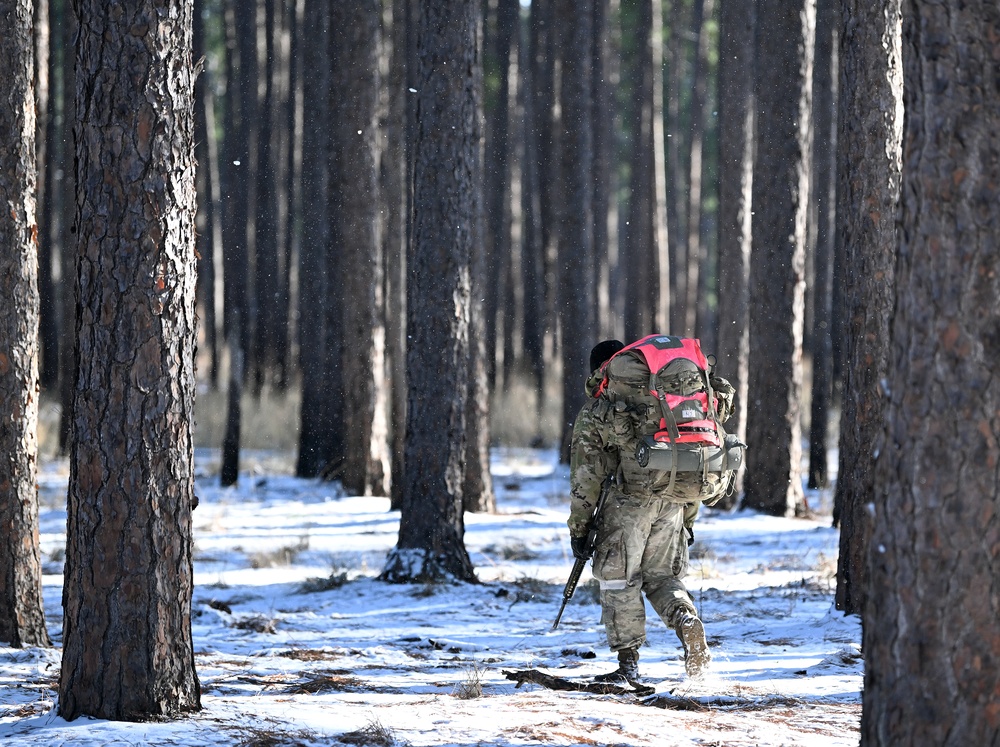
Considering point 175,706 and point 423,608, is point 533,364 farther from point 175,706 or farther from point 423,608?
point 175,706

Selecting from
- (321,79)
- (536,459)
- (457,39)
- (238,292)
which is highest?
(321,79)

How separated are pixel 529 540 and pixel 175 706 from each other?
6486 millimetres

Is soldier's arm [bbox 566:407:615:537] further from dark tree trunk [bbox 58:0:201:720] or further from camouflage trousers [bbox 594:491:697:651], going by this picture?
dark tree trunk [bbox 58:0:201:720]

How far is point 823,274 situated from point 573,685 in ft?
42.8

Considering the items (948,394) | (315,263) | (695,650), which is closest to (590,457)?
(695,650)

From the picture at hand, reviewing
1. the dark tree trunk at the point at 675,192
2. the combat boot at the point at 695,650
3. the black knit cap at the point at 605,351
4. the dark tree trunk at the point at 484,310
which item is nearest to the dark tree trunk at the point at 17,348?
the black knit cap at the point at 605,351

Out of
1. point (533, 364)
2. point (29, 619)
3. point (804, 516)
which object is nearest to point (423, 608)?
point (29, 619)

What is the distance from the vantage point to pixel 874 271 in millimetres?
7203

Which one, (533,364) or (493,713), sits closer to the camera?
(493,713)

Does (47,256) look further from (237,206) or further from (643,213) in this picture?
(643,213)

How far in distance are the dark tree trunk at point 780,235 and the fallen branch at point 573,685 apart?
6.68 m

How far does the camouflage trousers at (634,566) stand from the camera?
19.5 feet

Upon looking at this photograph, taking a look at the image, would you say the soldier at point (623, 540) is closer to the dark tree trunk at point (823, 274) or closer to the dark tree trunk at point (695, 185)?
the dark tree trunk at point (823, 274)

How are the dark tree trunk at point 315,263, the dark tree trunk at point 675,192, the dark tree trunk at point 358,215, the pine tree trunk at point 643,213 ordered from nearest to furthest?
the dark tree trunk at point 358,215 → the dark tree trunk at point 315,263 → the pine tree trunk at point 643,213 → the dark tree trunk at point 675,192
